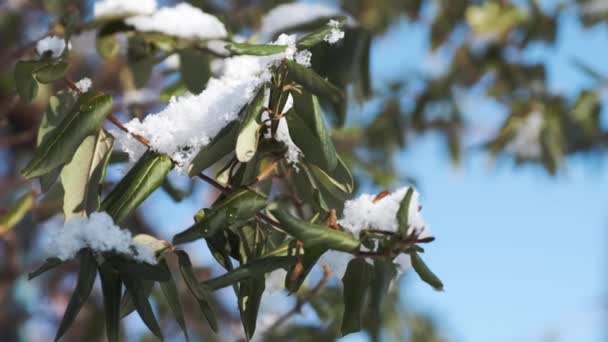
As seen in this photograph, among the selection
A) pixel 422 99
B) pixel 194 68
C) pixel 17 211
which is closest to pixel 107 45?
pixel 194 68

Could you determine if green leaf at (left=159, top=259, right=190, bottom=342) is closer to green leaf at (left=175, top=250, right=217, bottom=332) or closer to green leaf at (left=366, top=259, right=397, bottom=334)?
green leaf at (left=175, top=250, right=217, bottom=332)

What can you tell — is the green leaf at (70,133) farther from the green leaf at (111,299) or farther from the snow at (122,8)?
the snow at (122,8)

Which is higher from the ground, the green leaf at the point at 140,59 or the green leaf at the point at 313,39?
the green leaf at the point at 140,59

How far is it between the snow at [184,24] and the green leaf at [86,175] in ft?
1.13

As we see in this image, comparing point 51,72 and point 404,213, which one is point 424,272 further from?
point 51,72

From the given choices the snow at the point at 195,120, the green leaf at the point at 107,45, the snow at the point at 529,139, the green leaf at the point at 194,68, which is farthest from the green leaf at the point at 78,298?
the snow at the point at 529,139

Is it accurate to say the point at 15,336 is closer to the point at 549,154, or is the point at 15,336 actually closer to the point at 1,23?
the point at 1,23

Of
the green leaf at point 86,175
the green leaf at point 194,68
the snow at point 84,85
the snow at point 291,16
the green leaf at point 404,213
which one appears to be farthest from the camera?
the snow at point 291,16

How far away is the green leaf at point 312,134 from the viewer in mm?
580

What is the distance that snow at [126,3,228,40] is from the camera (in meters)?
0.98

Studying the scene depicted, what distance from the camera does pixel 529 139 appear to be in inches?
68.9

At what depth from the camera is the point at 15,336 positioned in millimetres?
2400

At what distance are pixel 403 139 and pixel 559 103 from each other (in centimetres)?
37

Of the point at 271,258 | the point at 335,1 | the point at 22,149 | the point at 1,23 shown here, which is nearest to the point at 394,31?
the point at 335,1
